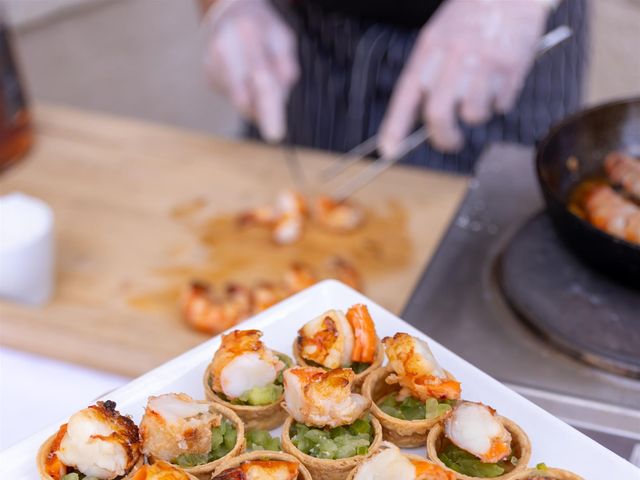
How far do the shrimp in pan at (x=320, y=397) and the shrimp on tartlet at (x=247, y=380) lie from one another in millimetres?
46

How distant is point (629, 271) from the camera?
1.20m

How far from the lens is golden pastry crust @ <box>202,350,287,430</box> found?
2.79 feet

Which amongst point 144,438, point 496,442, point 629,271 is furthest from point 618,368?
→ point 144,438

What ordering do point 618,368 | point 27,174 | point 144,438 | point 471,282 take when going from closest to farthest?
1. point 144,438
2. point 618,368
3. point 471,282
4. point 27,174

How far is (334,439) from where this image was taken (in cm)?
83

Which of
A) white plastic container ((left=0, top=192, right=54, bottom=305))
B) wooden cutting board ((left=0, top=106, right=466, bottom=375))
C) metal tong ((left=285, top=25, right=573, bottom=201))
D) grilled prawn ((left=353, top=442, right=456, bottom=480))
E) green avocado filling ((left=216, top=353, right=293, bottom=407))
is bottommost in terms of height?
wooden cutting board ((left=0, top=106, right=466, bottom=375))

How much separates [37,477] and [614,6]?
3.78m

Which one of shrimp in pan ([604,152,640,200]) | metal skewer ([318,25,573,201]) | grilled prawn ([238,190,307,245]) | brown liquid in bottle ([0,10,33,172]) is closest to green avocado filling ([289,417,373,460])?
shrimp in pan ([604,152,640,200])

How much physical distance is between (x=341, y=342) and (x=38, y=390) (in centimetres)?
82

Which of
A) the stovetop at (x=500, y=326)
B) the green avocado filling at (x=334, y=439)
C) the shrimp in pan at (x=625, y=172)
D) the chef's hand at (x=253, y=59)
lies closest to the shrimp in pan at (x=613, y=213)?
the shrimp in pan at (x=625, y=172)

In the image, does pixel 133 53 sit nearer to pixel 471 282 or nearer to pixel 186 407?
pixel 471 282

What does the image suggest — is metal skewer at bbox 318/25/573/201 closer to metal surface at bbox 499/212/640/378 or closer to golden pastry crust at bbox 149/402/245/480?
metal surface at bbox 499/212/640/378

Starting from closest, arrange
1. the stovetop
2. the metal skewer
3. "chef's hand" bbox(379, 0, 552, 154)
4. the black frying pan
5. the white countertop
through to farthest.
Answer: the stovetop, the black frying pan, the white countertop, "chef's hand" bbox(379, 0, 552, 154), the metal skewer

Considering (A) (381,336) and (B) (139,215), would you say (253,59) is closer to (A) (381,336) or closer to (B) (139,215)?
(B) (139,215)
